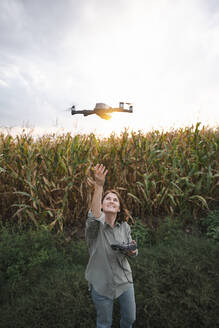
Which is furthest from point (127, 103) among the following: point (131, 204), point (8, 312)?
point (8, 312)

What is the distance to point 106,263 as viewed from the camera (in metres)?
1.79

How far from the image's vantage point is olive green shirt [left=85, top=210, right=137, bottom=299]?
Result: 68.5 inches

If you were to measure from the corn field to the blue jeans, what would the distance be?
199 centimetres

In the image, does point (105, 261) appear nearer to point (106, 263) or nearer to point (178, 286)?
point (106, 263)

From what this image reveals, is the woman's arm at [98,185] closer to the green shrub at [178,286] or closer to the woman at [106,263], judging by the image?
the woman at [106,263]

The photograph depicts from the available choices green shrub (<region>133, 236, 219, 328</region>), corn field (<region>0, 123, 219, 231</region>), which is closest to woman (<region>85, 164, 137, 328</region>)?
green shrub (<region>133, 236, 219, 328</region>)

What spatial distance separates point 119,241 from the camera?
1.88 m

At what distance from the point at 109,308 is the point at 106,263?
0.33 m

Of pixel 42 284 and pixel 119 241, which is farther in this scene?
pixel 42 284

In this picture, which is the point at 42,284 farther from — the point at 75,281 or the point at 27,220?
the point at 27,220

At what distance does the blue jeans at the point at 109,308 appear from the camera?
1748 millimetres

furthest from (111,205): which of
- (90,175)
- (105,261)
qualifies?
(90,175)

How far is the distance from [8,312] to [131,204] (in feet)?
7.78

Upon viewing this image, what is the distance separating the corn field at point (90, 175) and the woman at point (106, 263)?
6.23 ft
